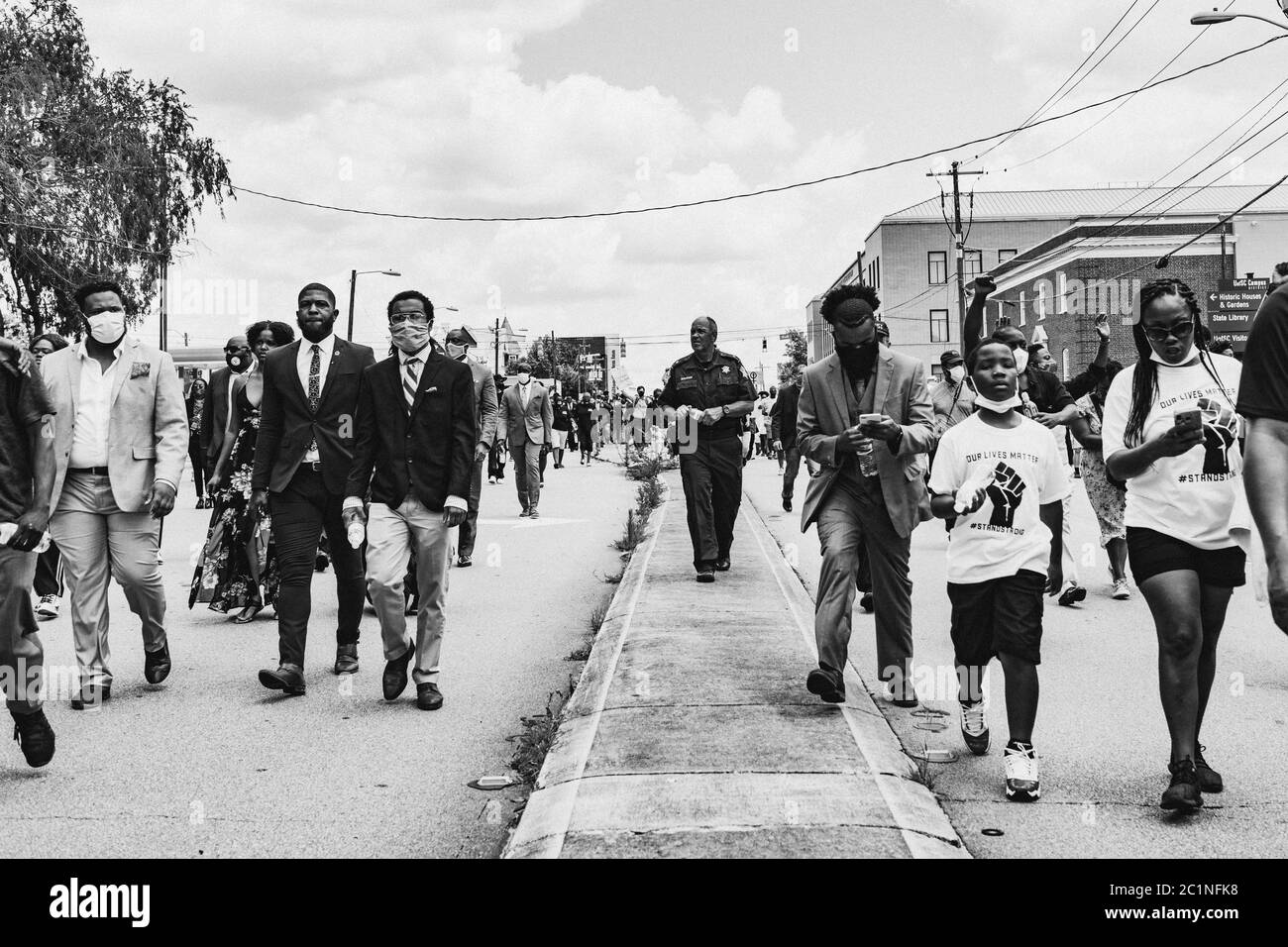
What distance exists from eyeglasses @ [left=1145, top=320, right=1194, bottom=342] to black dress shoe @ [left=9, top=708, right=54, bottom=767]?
173 inches

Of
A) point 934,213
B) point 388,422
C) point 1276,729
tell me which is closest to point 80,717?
point 388,422

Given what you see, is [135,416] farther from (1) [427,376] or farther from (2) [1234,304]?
(2) [1234,304]

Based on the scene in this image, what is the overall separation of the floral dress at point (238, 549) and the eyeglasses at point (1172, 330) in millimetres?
5755

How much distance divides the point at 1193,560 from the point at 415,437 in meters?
3.55

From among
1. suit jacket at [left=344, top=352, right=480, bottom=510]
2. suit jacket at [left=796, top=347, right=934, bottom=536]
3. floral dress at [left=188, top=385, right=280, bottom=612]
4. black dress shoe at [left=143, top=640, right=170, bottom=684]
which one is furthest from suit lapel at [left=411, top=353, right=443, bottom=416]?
floral dress at [left=188, top=385, right=280, bottom=612]

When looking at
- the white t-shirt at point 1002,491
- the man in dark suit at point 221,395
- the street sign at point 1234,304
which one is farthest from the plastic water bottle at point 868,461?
the street sign at point 1234,304

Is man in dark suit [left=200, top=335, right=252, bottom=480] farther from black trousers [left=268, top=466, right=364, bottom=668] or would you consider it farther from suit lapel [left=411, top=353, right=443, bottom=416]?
suit lapel [left=411, top=353, right=443, bottom=416]

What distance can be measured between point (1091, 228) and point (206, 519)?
158ft

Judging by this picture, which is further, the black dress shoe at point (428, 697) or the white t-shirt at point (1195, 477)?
the black dress shoe at point (428, 697)

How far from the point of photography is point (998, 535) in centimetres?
498

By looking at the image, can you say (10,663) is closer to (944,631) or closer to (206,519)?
(944,631)

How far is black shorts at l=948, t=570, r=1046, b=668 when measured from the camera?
191 inches

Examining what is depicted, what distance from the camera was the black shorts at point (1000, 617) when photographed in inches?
191

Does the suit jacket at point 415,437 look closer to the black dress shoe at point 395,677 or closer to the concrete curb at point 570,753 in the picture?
the black dress shoe at point 395,677
